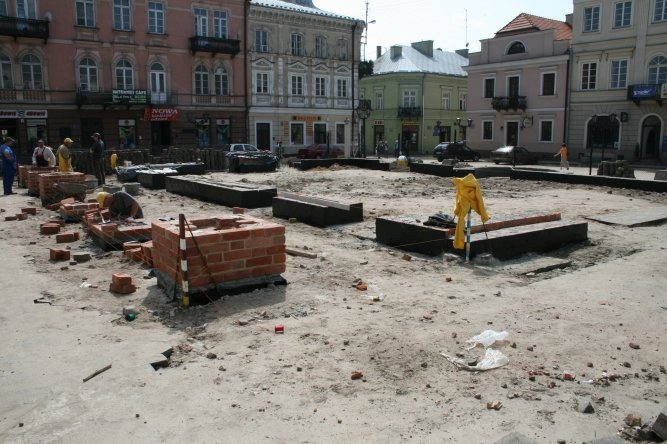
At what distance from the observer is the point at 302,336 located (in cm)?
584

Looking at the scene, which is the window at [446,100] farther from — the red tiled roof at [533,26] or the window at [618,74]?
the window at [618,74]

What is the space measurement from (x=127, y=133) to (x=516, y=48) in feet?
97.0

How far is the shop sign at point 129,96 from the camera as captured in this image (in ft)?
119

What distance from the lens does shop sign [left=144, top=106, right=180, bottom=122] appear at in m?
38.3

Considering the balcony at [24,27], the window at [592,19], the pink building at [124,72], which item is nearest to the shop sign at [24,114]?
the pink building at [124,72]

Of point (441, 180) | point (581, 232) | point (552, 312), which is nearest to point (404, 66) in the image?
point (441, 180)

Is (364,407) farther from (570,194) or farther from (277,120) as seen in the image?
(277,120)

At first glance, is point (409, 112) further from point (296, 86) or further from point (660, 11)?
point (660, 11)

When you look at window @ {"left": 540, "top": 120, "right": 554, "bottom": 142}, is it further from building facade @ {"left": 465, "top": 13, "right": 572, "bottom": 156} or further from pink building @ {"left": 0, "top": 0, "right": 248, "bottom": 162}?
pink building @ {"left": 0, "top": 0, "right": 248, "bottom": 162}

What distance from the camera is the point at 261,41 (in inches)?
1743

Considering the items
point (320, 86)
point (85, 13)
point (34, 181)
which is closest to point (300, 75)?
point (320, 86)

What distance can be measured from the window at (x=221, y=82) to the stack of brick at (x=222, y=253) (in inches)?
1431

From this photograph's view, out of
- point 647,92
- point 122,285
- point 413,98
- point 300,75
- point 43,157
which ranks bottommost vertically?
point 122,285

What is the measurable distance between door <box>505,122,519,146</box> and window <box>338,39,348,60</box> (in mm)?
14528
